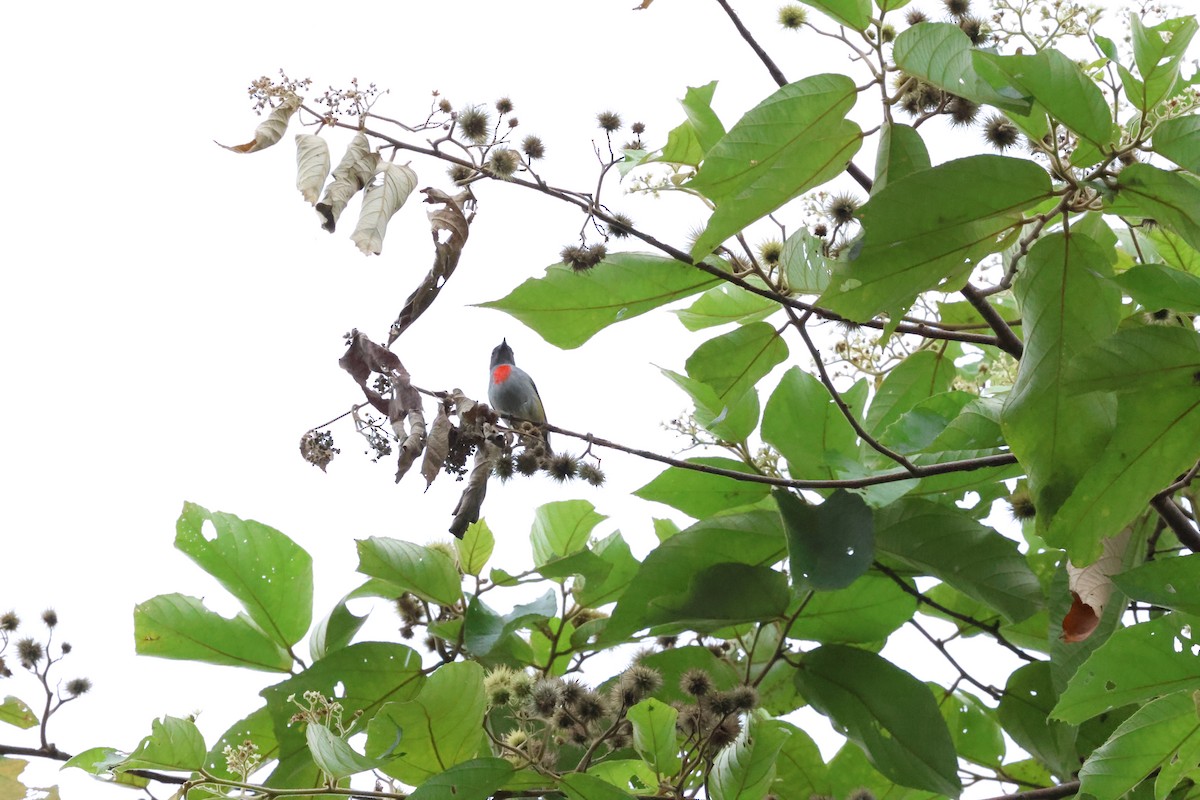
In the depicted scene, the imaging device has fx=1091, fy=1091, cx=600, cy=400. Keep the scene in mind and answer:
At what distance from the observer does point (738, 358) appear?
241 centimetres

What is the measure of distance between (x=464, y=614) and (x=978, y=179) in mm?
1706

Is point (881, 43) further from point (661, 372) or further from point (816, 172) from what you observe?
point (661, 372)

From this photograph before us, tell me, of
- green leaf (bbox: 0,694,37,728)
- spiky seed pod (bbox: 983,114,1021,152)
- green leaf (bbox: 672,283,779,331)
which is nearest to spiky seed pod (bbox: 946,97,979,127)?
spiky seed pod (bbox: 983,114,1021,152)

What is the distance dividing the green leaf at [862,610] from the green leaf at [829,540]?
0.31 metres

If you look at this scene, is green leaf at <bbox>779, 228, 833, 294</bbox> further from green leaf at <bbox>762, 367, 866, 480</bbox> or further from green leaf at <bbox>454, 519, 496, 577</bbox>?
green leaf at <bbox>454, 519, 496, 577</bbox>

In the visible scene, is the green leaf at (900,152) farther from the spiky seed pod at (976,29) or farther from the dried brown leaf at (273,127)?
the dried brown leaf at (273,127)

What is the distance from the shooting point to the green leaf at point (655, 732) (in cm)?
221

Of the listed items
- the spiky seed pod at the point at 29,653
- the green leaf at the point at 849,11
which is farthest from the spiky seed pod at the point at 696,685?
the spiky seed pod at the point at 29,653

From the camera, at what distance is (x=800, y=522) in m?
2.34

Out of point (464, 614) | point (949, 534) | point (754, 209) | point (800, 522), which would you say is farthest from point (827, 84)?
point (464, 614)

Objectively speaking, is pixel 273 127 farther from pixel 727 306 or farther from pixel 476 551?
pixel 476 551

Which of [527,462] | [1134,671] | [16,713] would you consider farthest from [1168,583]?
[16,713]

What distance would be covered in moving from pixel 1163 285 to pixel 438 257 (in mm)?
1272

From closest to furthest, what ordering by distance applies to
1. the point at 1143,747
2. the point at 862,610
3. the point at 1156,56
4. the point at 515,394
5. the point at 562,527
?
1. the point at 1156,56
2. the point at 1143,747
3. the point at 862,610
4. the point at 562,527
5. the point at 515,394
